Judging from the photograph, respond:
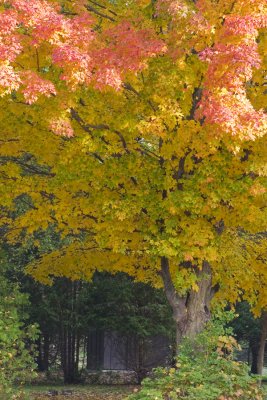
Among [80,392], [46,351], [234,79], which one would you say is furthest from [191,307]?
[46,351]

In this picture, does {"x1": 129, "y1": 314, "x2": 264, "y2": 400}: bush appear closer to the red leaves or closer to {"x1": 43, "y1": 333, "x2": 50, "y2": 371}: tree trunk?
the red leaves

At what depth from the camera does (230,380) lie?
808 centimetres

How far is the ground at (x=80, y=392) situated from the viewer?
55.3 ft

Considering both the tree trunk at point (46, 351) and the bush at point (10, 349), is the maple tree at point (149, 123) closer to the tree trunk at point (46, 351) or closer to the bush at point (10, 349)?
the bush at point (10, 349)

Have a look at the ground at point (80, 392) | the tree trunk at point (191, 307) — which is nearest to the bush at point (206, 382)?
the tree trunk at point (191, 307)

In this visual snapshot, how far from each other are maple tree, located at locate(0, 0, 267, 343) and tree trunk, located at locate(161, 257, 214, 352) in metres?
0.02

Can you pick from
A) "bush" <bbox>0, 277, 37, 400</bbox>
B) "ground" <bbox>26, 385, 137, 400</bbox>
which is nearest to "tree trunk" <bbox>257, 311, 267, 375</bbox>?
"ground" <bbox>26, 385, 137, 400</bbox>

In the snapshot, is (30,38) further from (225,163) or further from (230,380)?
(230,380)

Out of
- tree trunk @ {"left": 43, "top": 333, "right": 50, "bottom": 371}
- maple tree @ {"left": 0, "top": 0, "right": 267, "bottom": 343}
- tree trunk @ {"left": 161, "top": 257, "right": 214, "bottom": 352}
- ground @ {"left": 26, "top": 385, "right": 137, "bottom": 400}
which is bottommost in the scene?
ground @ {"left": 26, "top": 385, "right": 137, "bottom": 400}

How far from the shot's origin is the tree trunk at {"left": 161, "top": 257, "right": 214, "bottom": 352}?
11.2 metres

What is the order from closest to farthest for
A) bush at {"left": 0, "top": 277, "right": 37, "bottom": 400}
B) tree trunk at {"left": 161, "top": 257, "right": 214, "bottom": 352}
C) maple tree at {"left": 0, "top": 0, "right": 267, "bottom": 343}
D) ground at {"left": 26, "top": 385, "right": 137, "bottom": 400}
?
maple tree at {"left": 0, "top": 0, "right": 267, "bottom": 343} → bush at {"left": 0, "top": 277, "right": 37, "bottom": 400} → tree trunk at {"left": 161, "top": 257, "right": 214, "bottom": 352} → ground at {"left": 26, "top": 385, "right": 137, "bottom": 400}

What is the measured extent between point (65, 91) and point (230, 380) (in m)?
4.55

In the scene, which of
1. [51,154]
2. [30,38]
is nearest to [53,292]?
[51,154]

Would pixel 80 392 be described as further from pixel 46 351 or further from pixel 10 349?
pixel 10 349
